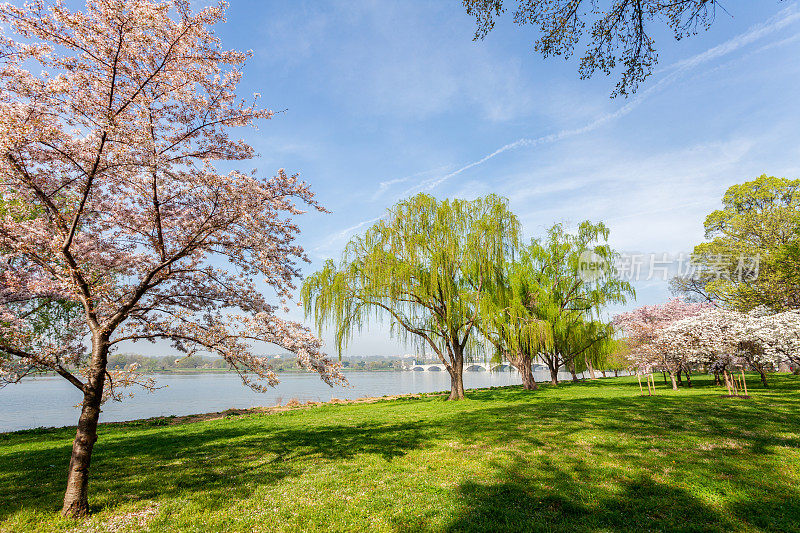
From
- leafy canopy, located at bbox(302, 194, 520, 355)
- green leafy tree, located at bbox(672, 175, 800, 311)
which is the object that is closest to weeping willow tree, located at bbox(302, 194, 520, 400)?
leafy canopy, located at bbox(302, 194, 520, 355)

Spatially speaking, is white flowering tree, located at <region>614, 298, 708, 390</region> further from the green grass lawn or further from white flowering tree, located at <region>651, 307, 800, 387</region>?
the green grass lawn

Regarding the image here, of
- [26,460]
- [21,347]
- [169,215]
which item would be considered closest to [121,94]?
[169,215]

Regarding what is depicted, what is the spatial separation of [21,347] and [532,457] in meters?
9.92

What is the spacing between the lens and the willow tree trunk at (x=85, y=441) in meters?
5.80

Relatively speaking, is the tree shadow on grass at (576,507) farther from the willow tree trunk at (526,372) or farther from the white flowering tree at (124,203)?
the willow tree trunk at (526,372)

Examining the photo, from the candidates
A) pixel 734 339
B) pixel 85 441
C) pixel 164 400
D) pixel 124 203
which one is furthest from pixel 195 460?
pixel 164 400

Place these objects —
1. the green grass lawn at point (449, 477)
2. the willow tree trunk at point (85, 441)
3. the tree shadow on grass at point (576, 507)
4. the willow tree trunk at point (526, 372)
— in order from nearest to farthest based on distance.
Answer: the tree shadow on grass at point (576, 507), the green grass lawn at point (449, 477), the willow tree trunk at point (85, 441), the willow tree trunk at point (526, 372)

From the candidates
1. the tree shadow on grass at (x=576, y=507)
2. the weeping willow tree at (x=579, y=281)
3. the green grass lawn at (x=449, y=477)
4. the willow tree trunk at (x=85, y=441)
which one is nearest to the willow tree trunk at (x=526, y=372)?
the weeping willow tree at (x=579, y=281)

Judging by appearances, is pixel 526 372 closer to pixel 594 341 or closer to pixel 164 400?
pixel 594 341

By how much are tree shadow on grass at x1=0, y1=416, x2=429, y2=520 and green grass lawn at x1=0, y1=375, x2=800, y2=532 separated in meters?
0.06

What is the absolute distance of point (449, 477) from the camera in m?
7.05

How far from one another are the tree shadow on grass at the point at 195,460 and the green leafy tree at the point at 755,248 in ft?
82.0

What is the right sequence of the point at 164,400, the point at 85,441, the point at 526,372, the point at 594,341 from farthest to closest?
1. the point at 164,400
2. the point at 594,341
3. the point at 526,372
4. the point at 85,441

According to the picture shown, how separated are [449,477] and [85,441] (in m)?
6.56
